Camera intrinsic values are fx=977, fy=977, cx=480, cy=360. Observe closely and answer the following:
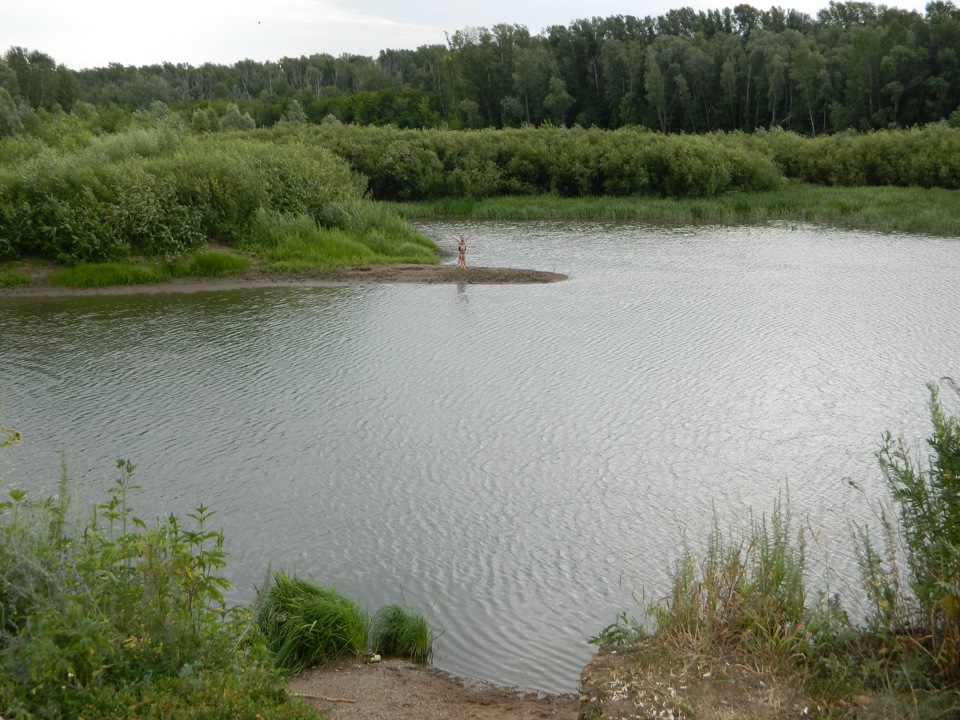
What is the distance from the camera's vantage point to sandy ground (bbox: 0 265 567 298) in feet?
74.2

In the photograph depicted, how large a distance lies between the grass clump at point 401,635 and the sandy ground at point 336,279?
1643 centimetres

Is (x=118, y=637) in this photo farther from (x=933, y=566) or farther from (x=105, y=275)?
(x=105, y=275)

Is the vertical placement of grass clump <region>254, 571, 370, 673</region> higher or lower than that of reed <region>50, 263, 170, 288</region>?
lower

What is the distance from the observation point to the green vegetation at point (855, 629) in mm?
5367

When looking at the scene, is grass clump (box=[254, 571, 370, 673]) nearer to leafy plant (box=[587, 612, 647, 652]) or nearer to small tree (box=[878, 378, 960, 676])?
leafy plant (box=[587, 612, 647, 652])

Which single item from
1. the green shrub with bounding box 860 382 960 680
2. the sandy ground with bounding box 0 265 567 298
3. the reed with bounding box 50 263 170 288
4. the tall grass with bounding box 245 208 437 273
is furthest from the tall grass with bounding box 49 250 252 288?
the green shrub with bounding box 860 382 960 680

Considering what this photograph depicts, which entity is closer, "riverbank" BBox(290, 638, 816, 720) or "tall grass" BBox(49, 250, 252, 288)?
"riverbank" BBox(290, 638, 816, 720)

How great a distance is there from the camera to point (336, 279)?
79.0 feet

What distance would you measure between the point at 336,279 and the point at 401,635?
17.7 meters

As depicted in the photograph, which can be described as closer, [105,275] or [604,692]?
[604,692]

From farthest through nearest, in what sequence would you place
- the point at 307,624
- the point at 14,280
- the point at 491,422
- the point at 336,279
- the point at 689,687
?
the point at 336,279 < the point at 14,280 < the point at 491,422 < the point at 307,624 < the point at 689,687

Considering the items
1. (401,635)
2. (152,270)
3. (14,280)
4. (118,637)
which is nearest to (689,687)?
(401,635)

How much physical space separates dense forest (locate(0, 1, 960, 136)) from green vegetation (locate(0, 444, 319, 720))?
4902 centimetres

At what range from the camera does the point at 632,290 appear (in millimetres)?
21953
